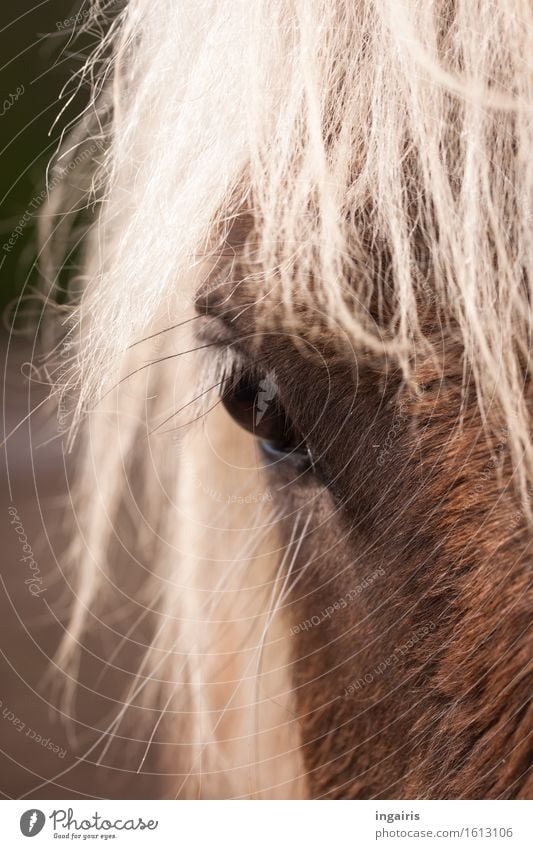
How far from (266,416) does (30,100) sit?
22 cm

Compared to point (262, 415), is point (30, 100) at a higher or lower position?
higher

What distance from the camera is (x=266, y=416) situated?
31 cm

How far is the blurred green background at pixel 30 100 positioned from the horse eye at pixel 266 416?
154mm

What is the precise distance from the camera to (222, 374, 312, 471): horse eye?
301mm

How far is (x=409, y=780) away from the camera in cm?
30

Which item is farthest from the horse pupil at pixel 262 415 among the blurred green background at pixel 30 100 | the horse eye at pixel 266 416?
the blurred green background at pixel 30 100

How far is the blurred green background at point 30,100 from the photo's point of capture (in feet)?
1.18

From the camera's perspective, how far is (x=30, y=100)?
0.36 m

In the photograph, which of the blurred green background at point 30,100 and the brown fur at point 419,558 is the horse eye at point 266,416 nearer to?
the brown fur at point 419,558

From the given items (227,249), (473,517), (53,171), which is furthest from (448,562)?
(53,171)

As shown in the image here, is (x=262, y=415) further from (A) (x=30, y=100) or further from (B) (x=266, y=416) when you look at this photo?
(A) (x=30, y=100)

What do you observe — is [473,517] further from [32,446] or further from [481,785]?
[32,446]

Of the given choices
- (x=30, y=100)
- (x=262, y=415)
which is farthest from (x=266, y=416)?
(x=30, y=100)

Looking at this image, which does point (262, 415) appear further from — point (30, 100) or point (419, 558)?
point (30, 100)
